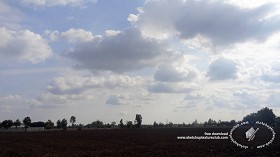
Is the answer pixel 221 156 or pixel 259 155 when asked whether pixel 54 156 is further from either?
pixel 259 155

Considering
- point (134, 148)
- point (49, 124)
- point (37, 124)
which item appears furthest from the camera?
point (37, 124)

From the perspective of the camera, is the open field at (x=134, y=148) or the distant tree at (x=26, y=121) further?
the distant tree at (x=26, y=121)

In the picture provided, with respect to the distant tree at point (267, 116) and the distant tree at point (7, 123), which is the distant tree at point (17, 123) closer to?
the distant tree at point (7, 123)

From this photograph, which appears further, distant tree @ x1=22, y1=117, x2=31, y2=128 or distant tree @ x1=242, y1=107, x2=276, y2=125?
distant tree @ x1=22, y1=117, x2=31, y2=128

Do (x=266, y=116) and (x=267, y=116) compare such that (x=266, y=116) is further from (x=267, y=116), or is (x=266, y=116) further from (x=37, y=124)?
(x=37, y=124)

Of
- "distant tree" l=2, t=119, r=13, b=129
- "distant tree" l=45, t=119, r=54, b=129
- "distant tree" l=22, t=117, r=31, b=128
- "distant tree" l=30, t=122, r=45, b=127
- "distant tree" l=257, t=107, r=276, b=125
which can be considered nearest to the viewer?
"distant tree" l=257, t=107, r=276, b=125

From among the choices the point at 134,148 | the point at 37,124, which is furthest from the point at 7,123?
the point at 134,148

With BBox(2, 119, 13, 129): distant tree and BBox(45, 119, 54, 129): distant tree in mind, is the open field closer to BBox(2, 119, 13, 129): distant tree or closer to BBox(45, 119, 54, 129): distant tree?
BBox(45, 119, 54, 129): distant tree

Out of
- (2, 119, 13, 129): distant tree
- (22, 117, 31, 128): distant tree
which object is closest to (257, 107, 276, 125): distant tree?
(22, 117, 31, 128): distant tree

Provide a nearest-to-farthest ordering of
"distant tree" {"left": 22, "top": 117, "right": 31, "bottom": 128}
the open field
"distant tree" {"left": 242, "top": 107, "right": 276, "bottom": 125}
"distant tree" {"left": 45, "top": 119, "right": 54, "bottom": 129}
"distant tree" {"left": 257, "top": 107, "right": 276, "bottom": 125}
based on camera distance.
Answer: the open field < "distant tree" {"left": 242, "top": 107, "right": 276, "bottom": 125} < "distant tree" {"left": 257, "top": 107, "right": 276, "bottom": 125} < "distant tree" {"left": 45, "top": 119, "right": 54, "bottom": 129} < "distant tree" {"left": 22, "top": 117, "right": 31, "bottom": 128}

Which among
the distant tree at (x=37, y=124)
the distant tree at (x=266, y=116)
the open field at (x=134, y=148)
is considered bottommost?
the open field at (x=134, y=148)

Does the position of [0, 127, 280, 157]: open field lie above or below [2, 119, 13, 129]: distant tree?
below

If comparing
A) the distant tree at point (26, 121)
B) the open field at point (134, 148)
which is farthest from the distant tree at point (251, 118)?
the distant tree at point (26, 121)

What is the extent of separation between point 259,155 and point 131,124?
558ft
